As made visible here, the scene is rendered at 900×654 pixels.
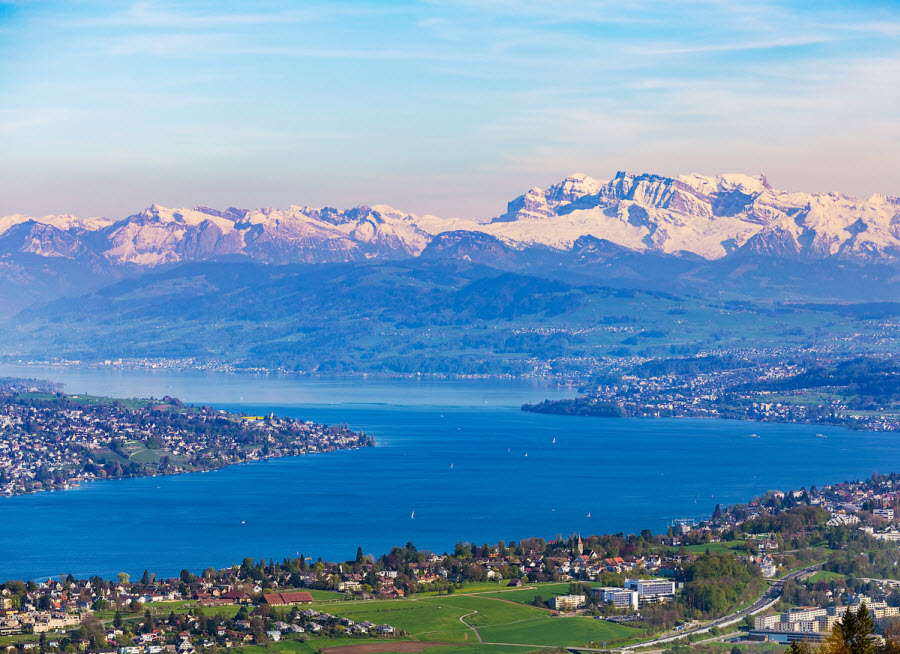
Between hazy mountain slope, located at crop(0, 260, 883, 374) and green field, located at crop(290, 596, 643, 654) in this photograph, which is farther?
hazy mountain slope, located at crop(0, 260, 883, 374)

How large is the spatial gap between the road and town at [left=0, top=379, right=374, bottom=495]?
34452mm

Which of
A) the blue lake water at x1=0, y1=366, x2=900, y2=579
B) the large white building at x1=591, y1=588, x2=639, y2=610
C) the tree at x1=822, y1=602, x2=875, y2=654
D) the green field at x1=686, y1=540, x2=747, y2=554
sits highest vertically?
the tree at x1=822, y1=602, x2=875, y2=654

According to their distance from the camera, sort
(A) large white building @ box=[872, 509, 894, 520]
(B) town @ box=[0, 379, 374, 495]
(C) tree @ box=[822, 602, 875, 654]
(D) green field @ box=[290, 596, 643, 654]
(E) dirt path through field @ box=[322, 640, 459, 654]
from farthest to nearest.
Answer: (B) town @ box=[0, 379, 374, 495] < (A) large white building @ box=[872, 509, 894, 520] < (D) green field @ box=[290, 596, 643, 654] < (E) dirt path through field @ box=[322, 640, 459, 654] < (C) tree @ box=[822, 602, 875, 654]

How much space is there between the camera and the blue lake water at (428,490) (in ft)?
161

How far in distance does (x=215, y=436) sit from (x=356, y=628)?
45.4 metres

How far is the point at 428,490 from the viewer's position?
63094mm

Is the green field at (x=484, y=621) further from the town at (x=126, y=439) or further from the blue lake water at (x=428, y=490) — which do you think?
the town at (x=126, y=439)

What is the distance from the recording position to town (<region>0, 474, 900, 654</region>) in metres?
34.6

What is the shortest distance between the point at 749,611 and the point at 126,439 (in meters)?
45.5

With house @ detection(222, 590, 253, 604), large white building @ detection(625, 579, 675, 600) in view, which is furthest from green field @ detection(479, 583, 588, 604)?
house @ detection(222, 590, 253, 604)

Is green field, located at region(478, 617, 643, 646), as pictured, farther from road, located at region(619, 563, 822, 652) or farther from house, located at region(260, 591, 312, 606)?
house, located at region(260, 591, 312, 606)

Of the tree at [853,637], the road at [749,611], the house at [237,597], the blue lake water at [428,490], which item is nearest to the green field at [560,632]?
the road at [749,611]

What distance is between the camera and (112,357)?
576 ft

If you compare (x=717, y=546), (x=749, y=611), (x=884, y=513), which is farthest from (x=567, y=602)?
(x=884, y=513)
